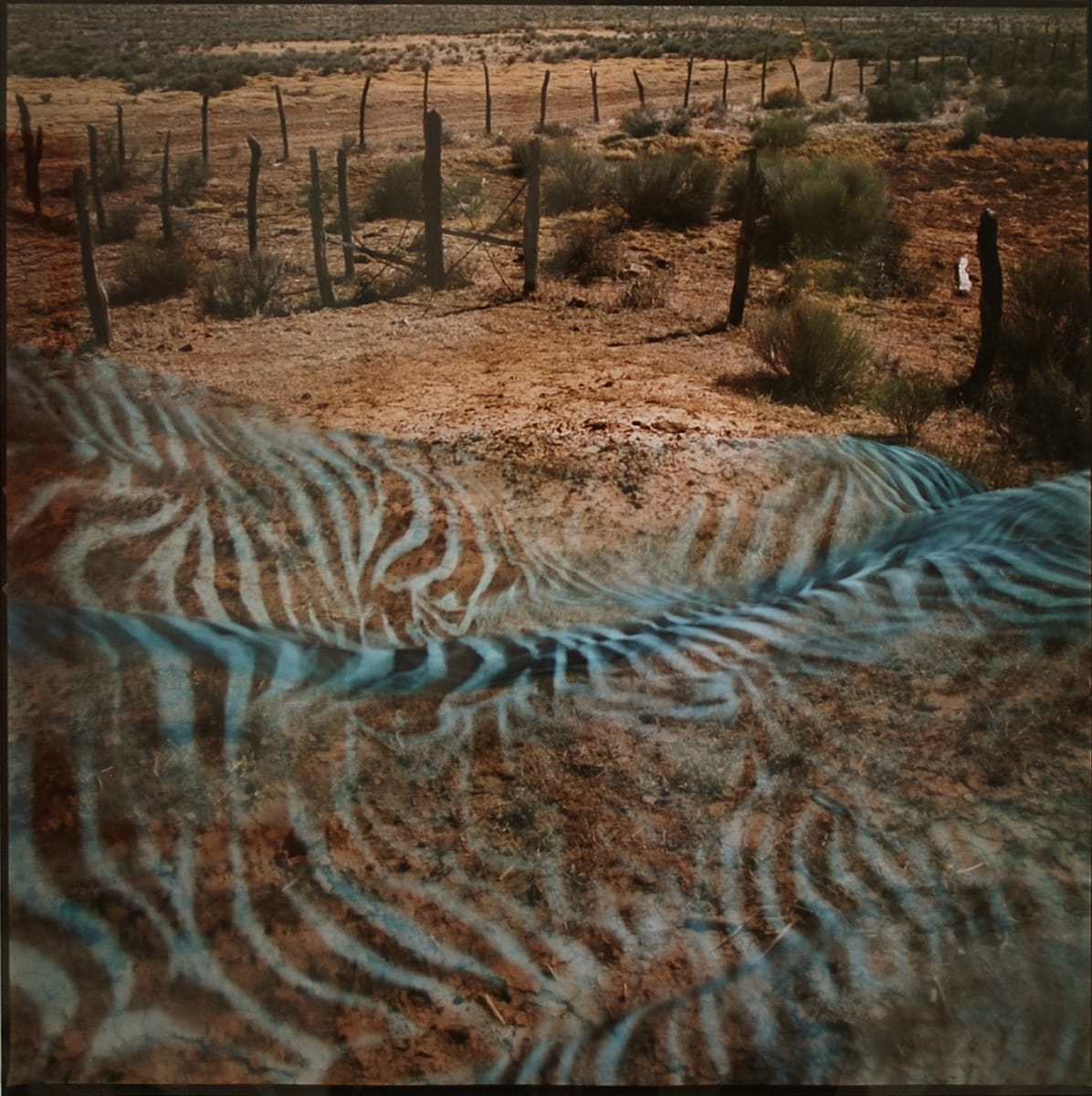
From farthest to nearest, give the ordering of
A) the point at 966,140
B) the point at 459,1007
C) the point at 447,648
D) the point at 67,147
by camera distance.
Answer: the point at 966,140, the point at 67,147, the point at 447,648, the point at 459,1007

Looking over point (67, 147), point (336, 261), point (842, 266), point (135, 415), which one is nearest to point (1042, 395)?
point (842, 266)

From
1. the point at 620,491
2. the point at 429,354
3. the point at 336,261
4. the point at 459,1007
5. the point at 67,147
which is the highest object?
the point at 67,147

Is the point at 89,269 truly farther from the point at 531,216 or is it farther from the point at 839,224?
the point at 839,224

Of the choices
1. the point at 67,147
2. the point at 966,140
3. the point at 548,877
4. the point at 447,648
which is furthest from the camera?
the point at 966,140

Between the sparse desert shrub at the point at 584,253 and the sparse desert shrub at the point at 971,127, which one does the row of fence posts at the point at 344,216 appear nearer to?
the sparse desert shrub at the point at 584,253

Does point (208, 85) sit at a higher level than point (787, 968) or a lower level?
higher

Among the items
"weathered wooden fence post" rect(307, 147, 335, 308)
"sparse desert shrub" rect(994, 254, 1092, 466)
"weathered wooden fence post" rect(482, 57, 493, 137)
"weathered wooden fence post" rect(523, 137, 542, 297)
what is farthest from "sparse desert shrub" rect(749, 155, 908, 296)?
"weathered wooden fence post" rect(307, 147, 335, 308)

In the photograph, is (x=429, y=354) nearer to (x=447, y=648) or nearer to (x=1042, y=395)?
(x=447, y=648)

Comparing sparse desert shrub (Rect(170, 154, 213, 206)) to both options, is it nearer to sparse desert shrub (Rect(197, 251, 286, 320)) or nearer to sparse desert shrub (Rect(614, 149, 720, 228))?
sparse desert shrub (Rect(197, 251, 286, 320))
